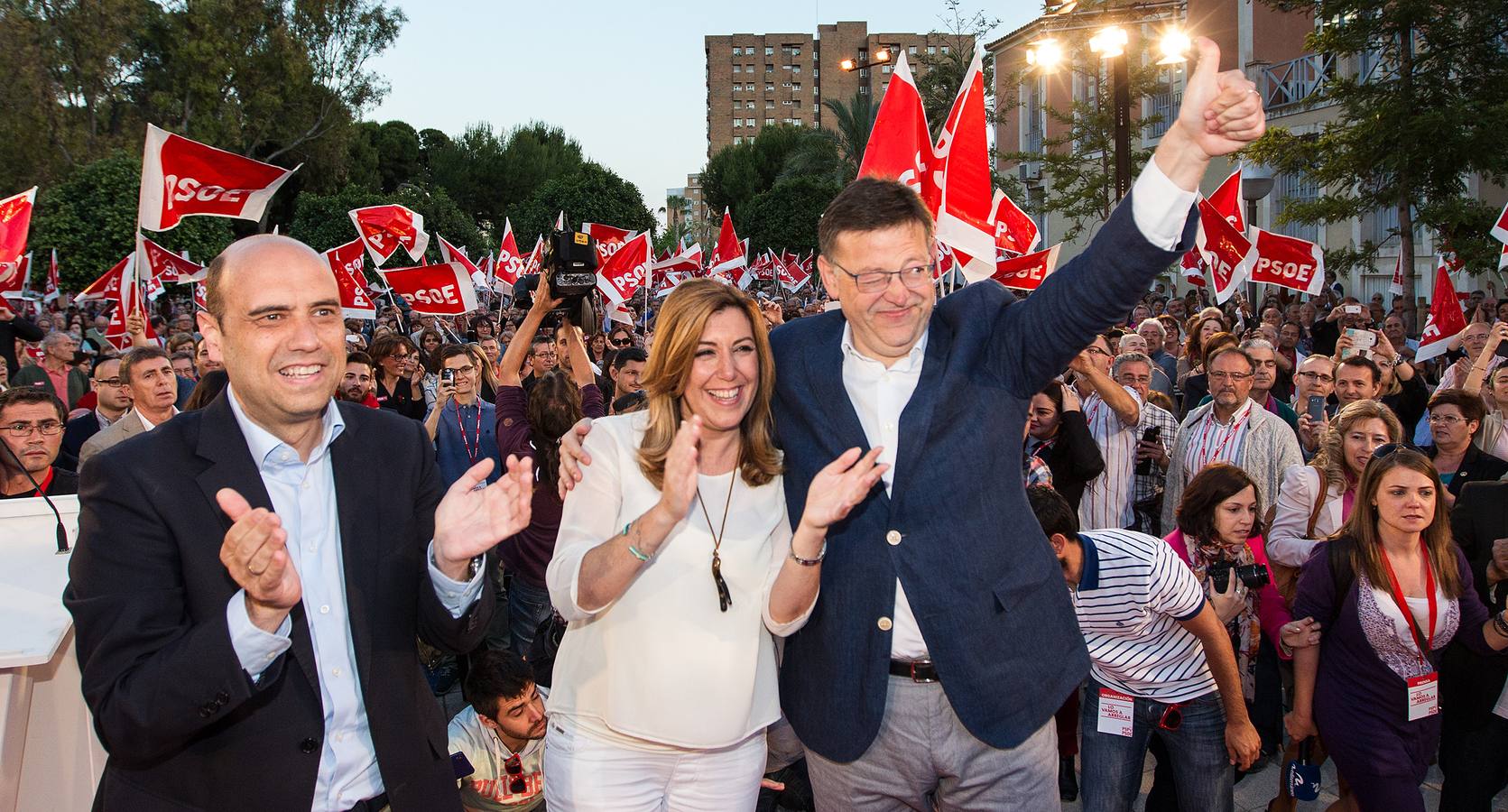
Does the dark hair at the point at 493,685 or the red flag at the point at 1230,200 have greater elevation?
the red flag at the point at 1230,200

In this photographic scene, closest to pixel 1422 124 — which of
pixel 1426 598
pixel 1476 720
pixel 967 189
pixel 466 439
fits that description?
pixel 967 189

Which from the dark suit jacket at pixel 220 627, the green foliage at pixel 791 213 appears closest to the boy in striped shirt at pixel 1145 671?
the dark suit jacket at pixel 220 627

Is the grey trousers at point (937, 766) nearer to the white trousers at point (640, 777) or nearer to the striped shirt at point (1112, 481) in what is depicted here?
the white trousers at point (640, 777)

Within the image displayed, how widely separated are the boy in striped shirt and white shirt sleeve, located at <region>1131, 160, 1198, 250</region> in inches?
66.6

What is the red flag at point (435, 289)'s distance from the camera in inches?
488

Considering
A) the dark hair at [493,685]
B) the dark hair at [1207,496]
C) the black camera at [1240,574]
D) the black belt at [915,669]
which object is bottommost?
the dark hair at [493,685]

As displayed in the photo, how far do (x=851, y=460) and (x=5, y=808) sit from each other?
2.16 metres

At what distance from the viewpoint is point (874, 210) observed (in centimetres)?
272

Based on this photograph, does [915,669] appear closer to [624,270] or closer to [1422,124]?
[624,270]

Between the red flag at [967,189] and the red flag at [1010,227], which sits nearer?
the red flag at [967,189]

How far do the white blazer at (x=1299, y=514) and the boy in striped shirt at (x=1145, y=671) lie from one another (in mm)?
1486

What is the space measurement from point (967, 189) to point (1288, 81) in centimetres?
2133

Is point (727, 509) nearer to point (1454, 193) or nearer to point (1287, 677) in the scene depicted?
point (1287, 677)

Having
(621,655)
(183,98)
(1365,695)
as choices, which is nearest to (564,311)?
(621,655)
